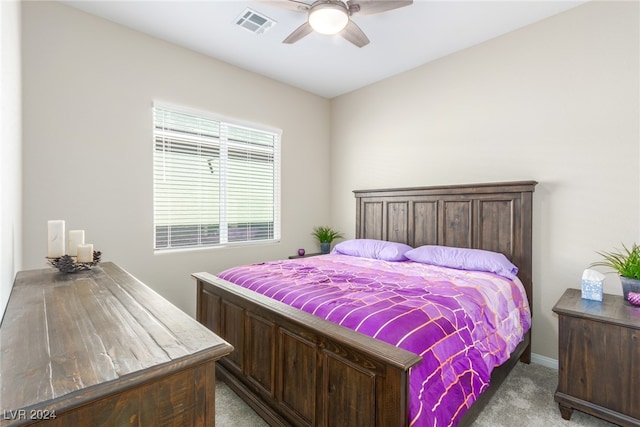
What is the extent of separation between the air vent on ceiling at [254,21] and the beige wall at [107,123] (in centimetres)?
80

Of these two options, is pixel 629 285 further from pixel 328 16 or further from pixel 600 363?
pixel 328 16

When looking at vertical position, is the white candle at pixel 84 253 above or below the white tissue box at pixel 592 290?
above

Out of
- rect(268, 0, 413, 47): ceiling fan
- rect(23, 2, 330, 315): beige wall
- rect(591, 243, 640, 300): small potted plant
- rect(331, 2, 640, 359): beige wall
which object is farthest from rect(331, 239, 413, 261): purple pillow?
rect(268, 0, 413, 47): ceiling fan

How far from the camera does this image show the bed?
4.28 feet

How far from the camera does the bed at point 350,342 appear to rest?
4.28 ft

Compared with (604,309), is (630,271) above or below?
above

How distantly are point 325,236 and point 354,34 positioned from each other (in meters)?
2.65

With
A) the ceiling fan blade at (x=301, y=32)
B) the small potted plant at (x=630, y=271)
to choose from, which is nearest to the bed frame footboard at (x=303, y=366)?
the small potted plant at (x=630, y=271)

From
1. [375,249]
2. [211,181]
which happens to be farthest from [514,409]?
[211,181]

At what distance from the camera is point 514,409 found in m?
2.08

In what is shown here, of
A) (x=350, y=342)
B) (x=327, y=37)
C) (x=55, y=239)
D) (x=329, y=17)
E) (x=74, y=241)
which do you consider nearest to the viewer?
(x=350, y=342)

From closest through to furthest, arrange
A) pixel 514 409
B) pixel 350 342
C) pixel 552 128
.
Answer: pixel 350 342 → pixel 514 409 → pixel 552 128

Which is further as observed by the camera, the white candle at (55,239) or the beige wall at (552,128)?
the beige wall at (552,128)

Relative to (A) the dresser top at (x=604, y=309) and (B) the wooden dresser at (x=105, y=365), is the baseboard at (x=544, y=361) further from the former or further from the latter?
(B) the wooden dresser at (x=105, y=365)
